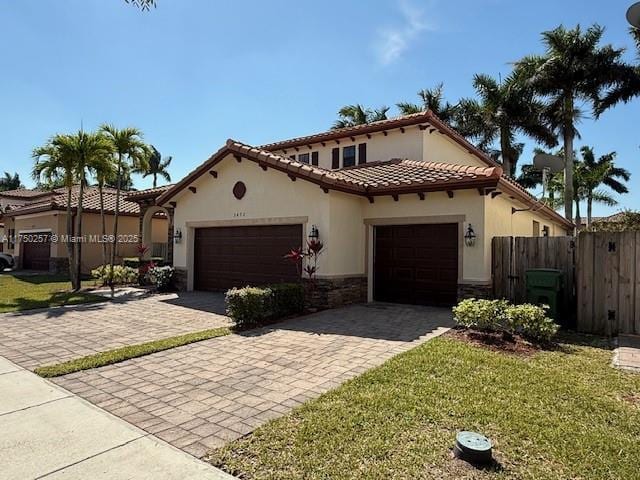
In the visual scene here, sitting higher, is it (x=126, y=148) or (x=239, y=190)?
(x=126, y=148)

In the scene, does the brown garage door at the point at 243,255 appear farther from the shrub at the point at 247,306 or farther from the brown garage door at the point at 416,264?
the shrub at the point at 247,306

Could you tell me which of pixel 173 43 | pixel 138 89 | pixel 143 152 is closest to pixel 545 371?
pixel 173 43

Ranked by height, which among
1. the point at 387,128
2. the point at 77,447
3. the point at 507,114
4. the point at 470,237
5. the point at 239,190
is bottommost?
the point at 77,447

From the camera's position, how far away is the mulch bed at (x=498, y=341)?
6840 mm

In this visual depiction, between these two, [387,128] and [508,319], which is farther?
[387,128]

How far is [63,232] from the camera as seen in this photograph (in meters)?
22.9

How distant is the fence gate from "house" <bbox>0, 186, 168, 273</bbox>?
1723 cm

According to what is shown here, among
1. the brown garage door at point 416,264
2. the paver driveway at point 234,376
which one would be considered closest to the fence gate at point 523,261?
the brown garage door at point 416,264

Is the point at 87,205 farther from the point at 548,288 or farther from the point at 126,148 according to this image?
the point at 548,288

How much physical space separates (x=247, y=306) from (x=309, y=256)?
277 centimetres

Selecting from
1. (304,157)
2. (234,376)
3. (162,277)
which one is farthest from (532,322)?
(304,157)

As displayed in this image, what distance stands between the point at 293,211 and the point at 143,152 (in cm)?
889

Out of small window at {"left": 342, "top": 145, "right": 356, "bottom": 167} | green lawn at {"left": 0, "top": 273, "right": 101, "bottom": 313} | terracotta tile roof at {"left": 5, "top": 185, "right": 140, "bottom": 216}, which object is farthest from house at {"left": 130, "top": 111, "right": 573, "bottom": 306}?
terracotta tile roof at {"left": 5, "top": 185, "right": 140, "bottom": 216}

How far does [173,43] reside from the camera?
9.99 metres
